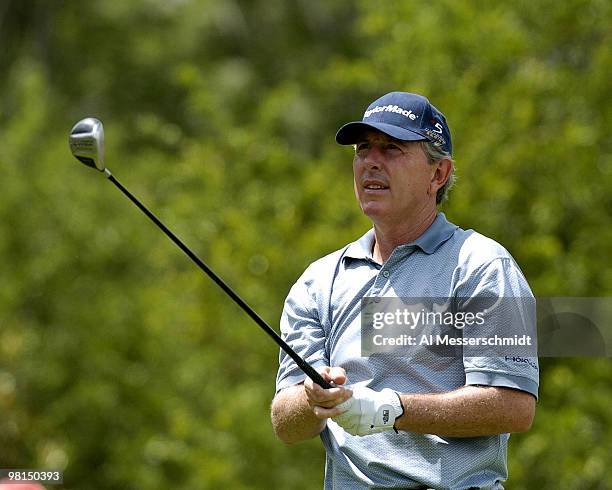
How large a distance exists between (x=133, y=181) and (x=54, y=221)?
4.63 ft

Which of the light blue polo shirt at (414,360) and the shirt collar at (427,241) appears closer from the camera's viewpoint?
the light blue polo shirt at (414,360)

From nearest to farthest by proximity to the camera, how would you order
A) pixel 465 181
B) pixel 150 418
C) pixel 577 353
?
pixel 577 353 < pixel 465 181 < pixel 150 418

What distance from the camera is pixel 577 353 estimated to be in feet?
30.0

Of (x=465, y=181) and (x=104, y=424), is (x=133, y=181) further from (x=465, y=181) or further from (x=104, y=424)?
(x=465, y=181)

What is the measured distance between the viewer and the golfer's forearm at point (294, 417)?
12.5ft

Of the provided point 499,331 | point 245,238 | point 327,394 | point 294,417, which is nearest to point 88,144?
point 294,417

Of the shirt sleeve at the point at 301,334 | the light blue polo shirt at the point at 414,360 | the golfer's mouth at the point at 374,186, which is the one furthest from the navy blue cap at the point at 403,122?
the shirt sleeve at the point at 301,334

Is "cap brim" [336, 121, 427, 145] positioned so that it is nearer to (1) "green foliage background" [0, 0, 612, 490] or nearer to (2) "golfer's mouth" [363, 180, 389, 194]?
(2) "golfer's mouth" [363, 180, 389, 194]

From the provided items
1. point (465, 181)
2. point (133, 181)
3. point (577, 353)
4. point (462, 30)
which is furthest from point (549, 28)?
point (133, 181)

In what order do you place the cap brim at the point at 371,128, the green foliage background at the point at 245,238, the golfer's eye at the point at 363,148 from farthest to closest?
the green foliage background at the point at 245,238, the golfer's eye at the point at 363,148, the cap brim at the point at 371,128

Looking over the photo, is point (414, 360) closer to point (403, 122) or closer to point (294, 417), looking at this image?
point (294, 417)

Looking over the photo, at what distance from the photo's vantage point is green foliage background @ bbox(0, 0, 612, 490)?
10.1 m

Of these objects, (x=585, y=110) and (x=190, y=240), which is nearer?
(x=585, y=110)

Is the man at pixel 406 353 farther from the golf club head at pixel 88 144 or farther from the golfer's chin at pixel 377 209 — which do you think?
the golf club head at pixel 88 144
